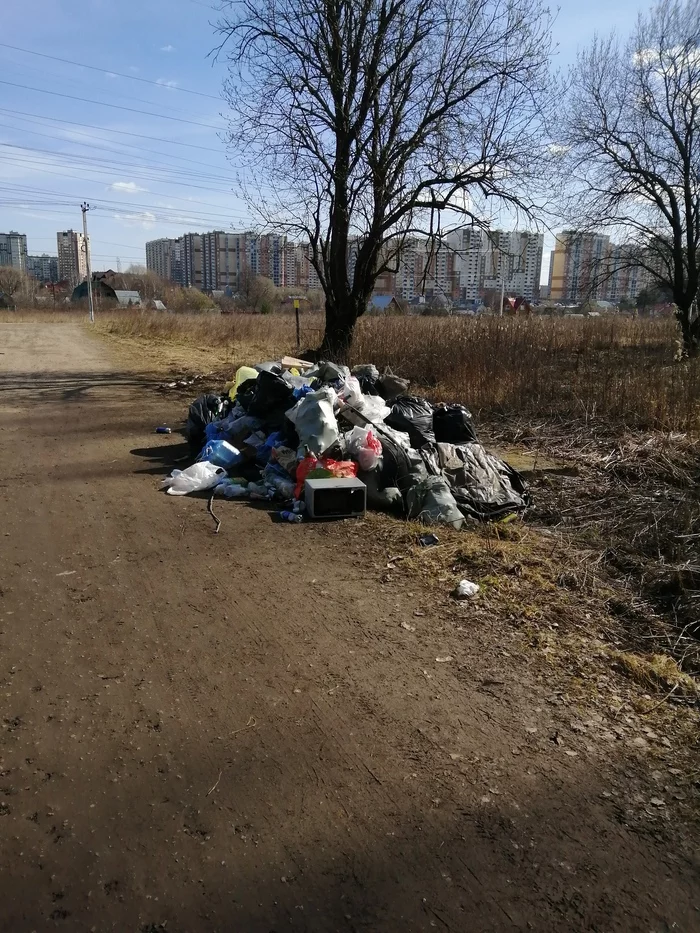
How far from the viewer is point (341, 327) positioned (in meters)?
14.7

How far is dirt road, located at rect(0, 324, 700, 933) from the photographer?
2.06 meters

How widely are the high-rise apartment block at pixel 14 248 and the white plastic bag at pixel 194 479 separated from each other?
12479cm

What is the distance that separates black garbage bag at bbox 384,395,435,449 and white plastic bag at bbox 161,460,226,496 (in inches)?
73.7

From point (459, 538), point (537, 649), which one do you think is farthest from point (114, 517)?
point (537, 649)

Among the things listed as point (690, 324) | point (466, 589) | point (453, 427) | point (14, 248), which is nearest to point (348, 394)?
Result: point (453, 427)

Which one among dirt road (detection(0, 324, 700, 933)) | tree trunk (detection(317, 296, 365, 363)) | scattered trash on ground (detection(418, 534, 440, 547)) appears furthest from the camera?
tree trunk (detection(317, 296, 365, 363))

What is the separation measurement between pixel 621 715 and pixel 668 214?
21.2 metres

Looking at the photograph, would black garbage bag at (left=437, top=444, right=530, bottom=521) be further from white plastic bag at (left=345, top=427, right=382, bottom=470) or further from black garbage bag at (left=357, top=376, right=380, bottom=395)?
black garbage bag at (left=357, top=376, right=380, bottom=395)

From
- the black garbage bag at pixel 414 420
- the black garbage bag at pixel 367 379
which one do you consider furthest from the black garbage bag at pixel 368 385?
the black garbage bag at pixel 414 420

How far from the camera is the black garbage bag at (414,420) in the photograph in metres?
6.84

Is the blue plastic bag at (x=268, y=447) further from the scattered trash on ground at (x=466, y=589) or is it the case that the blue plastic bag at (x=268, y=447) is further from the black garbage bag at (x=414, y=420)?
the scattered trash on ground at (x=466, y=589)

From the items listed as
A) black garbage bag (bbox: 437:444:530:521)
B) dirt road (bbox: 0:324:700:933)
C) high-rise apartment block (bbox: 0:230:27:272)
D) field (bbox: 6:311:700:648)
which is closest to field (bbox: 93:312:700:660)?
field (bbox: 6:311:700:648)

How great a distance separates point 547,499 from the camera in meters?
6.45

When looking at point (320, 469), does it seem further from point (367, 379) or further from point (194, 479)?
point (367, 379)
